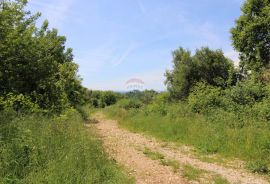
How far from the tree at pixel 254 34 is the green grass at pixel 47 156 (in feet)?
58.6

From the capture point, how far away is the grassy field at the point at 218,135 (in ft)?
32.2

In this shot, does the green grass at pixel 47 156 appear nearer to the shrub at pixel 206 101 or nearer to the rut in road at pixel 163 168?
the rut in road at pixel 163 168

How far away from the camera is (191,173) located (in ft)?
26.1

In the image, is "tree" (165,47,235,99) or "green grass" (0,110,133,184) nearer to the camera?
"green grass" (0,110,133,184)

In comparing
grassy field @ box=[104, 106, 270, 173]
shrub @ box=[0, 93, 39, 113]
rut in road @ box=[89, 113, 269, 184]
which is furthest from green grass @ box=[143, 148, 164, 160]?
shrub @ box=[0, 93, 39, 113]

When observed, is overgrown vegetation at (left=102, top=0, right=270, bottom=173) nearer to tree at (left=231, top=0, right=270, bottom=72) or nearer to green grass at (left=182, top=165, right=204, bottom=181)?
tree at (left=231, top=0, right=270, bottom=72)

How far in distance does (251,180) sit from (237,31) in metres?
18.0

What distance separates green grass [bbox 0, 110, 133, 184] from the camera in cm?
582

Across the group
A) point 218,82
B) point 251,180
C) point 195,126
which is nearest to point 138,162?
point 251,180

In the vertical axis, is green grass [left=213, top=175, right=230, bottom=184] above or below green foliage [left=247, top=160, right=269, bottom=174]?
below

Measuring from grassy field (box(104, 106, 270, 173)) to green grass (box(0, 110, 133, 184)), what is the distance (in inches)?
177

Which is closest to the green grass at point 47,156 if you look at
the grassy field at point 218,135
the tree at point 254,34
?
the grassy field at point 218,135

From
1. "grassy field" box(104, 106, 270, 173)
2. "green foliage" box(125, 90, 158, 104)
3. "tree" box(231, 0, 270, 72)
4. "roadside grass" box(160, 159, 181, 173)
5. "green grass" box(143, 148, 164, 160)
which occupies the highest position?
"tree" box(231, 0, 270, 72)

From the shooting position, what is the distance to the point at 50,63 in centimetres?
1342
